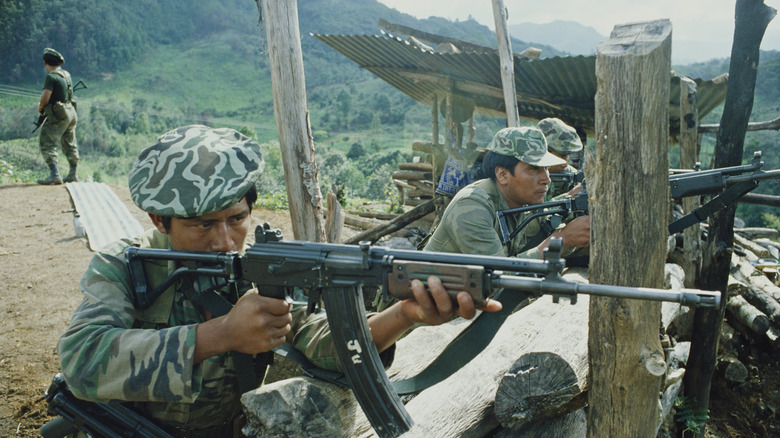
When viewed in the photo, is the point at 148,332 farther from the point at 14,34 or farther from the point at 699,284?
the point at 14,34

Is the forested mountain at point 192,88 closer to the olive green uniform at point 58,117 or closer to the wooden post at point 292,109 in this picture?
the olive green uniform at point 58,117

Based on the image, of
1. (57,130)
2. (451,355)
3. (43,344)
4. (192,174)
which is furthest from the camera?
(57,130)

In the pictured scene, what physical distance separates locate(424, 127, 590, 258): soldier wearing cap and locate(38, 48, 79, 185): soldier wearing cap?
32.3 ft

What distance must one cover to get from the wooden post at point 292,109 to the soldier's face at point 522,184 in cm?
164

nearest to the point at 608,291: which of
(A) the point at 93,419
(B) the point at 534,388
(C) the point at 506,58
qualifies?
(B) the point at 534,388

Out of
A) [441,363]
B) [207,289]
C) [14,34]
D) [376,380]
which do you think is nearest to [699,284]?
[441,363]

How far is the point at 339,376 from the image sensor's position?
2.38 metres

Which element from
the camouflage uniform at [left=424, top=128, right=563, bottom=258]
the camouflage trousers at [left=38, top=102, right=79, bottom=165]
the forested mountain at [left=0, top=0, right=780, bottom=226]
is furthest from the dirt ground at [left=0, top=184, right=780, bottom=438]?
the forested mountain at [left=0, top=0, right=780, bottom=226]

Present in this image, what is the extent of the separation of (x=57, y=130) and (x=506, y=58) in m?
9.90

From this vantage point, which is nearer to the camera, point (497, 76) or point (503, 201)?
point (503, 201)

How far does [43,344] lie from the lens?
5.28 metres

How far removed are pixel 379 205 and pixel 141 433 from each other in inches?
479

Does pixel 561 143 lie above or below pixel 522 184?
above

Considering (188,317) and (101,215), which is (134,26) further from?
(188,317)
